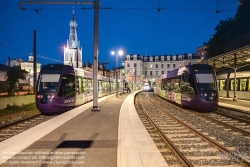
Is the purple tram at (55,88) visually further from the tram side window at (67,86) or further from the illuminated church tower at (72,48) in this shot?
the illuminated church tower at (72,48)

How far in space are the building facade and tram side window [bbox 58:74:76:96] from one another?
282ft

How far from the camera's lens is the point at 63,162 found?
17.6 feet

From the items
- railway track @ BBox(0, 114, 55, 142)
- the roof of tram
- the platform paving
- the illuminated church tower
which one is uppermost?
the illuminated church tower

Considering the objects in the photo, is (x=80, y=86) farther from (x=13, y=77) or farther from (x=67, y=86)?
(x=13, y=77)

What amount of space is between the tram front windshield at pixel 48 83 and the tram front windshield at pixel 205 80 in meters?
9.01

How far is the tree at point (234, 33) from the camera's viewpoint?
125 ft

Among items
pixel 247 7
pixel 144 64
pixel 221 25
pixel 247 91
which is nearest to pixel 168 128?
pixel 247 91

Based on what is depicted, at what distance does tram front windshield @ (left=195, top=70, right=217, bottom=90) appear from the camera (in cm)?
1458

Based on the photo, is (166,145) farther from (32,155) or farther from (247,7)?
(247,7)

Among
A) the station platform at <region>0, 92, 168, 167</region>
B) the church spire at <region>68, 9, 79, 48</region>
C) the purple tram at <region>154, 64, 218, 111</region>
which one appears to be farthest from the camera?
the church spire at <region>68, 9, 79, 48</region>

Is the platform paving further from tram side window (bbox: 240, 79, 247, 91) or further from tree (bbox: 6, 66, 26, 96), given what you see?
tram side window (bbox: 240, 79, 247, 91)

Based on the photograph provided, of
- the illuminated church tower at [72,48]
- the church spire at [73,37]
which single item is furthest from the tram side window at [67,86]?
the church spire at [73,37]

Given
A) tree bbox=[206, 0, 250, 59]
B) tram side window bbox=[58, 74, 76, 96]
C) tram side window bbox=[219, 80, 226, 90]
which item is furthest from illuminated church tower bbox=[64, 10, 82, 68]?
tram side window bbox=[58, 74, 76, 96]

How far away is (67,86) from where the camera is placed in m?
14.6
